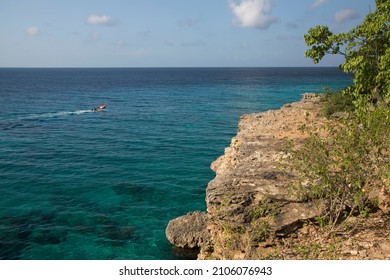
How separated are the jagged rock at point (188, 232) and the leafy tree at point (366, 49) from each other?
1386cm

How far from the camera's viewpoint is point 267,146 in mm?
22547

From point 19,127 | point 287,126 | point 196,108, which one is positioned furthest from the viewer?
point 196,108

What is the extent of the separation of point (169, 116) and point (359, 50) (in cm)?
4570

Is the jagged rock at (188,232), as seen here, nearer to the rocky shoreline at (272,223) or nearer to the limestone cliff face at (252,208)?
the rocky shoreline at (272,223)

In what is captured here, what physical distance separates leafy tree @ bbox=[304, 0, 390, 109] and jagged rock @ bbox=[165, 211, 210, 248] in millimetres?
13860

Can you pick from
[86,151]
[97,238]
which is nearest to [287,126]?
[97,238]

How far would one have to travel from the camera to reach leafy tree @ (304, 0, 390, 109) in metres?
22.5

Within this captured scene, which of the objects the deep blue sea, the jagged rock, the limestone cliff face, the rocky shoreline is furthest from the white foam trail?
the limestone cliff face

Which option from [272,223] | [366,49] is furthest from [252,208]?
[366,49]

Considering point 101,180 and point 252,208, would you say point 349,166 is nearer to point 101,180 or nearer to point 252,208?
point 252,208

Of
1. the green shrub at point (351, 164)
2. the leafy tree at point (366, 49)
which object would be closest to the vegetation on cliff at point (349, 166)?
the green shrub at point (351, 164)

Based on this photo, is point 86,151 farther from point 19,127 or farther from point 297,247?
point 297,247

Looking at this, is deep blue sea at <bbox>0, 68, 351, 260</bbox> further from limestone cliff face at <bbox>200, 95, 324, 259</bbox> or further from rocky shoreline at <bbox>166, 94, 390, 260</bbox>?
rocky shoreline at <bbox>166, 94, 390, 260</bbox>

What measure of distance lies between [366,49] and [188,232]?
18.6m
